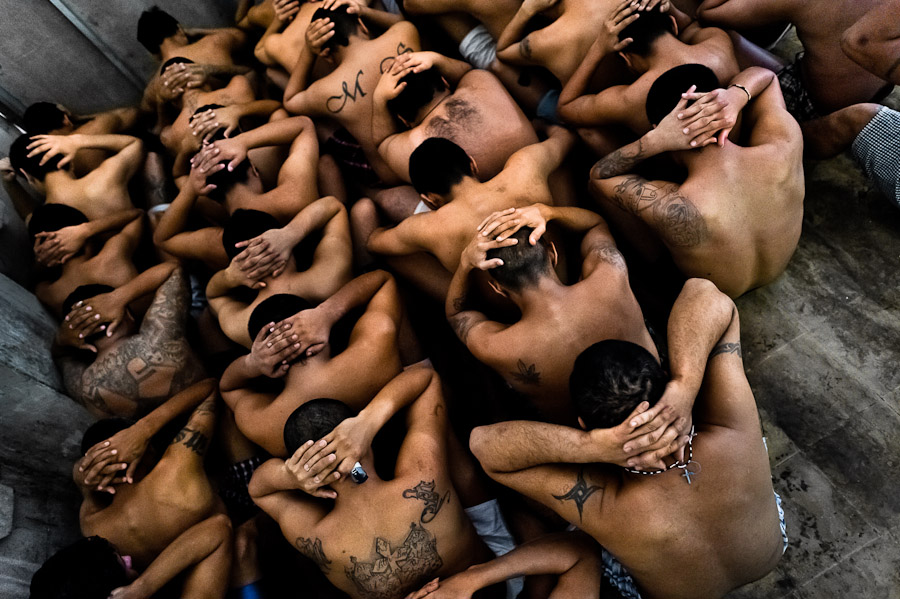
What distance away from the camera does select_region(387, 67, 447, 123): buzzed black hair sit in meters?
4.14

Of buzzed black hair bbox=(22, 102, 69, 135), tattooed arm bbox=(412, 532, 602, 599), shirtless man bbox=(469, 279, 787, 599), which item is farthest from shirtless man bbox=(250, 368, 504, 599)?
buzzed black hair bbox=(22, 102, 69, 135)

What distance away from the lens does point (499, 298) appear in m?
3.60

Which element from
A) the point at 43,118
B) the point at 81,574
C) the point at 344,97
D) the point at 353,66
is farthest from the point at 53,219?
the point at 81,574

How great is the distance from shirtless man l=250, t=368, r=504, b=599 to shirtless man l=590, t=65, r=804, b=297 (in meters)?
1.74

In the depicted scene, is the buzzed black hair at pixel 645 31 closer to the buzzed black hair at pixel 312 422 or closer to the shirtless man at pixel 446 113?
the shirtless man at pixel 446 113

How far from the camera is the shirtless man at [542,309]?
9.68ft

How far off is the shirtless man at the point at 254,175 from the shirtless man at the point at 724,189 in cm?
219

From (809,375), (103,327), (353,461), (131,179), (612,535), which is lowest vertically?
(809,375)

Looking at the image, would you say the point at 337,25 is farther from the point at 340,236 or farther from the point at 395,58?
the point at 340,236

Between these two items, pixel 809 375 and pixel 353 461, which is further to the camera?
pixel 809 375

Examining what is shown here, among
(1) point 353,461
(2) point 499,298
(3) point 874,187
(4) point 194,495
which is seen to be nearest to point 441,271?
(2) point 499,298

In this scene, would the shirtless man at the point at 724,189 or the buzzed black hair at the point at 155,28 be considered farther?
the buzzed black hair at the point at 155,28

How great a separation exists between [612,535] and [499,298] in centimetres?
149

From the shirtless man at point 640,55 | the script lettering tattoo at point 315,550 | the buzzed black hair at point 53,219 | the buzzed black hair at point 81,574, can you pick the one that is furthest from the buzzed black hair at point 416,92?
the buzzed black hair at point 81,574
